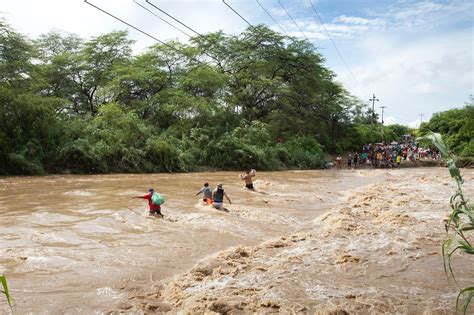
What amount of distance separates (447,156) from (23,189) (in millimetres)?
19846

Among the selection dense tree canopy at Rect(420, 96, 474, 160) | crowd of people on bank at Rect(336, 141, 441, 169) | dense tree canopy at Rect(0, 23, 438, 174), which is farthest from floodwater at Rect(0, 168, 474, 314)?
dense tree canopy at Rect(420, 96, 474, 160)

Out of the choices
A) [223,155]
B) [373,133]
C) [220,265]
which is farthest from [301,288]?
[373,133]

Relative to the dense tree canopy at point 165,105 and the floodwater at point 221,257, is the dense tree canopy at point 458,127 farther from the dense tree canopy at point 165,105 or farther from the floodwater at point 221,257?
the floodwater at point 221,257

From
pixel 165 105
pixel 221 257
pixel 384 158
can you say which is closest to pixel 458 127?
pixel 384 158

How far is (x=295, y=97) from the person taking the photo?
4334cm

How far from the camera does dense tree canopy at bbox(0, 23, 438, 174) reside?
26.7 m

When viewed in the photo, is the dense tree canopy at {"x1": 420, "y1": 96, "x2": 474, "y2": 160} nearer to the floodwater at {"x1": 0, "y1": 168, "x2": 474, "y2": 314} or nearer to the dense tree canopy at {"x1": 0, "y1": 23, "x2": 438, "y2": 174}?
the dense tree canopy at {"x1": 0, "y1": 23, "x2": 438, "y2": 174}

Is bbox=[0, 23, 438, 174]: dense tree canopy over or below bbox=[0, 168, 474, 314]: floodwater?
over

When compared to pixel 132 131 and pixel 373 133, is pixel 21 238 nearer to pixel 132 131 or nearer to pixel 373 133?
pixel 132 131

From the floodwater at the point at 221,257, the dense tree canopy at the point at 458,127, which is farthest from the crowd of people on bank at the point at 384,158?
the floodwater at the point at 221,257

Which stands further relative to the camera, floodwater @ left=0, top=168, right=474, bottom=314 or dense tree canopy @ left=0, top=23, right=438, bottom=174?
dense tree canopy @ left=0, top=23, right=438, bottom=174

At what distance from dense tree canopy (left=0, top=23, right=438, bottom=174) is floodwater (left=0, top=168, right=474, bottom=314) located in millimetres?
12094

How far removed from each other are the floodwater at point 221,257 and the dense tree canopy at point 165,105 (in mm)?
12094

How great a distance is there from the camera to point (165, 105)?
115ft
